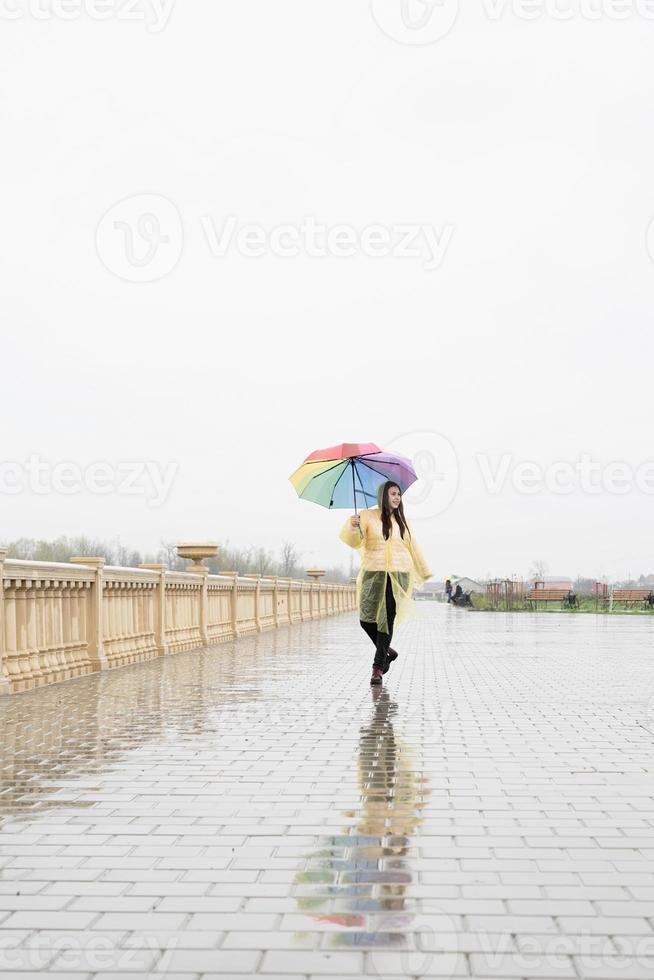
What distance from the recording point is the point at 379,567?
37.0ft

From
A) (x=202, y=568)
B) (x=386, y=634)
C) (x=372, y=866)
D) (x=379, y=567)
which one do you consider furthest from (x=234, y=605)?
(x=372, y=866)

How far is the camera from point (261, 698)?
33.1ft

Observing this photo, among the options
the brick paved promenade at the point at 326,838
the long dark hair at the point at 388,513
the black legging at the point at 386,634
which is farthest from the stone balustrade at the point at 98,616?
the long dark hair at the point at 388,513

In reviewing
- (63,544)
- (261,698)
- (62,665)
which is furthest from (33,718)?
(63,544)

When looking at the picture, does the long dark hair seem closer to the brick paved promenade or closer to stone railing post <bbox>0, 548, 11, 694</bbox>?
the brick paved promenade

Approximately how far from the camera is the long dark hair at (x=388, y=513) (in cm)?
1133

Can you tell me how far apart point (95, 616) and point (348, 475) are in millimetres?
3582

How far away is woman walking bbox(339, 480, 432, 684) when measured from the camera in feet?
37.1

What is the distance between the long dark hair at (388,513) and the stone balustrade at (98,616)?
11.9 feet

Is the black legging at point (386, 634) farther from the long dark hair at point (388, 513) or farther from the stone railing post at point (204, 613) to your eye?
the stone railing post at point (204, 613)

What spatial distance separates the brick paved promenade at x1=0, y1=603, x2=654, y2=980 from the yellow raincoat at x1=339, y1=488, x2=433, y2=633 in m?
1.57

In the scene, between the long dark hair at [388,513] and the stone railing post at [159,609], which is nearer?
the long dark hair at [388,513]

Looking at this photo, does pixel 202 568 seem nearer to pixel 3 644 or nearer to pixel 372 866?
pixel 3 644

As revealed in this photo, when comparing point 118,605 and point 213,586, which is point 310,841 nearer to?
point 118,605
